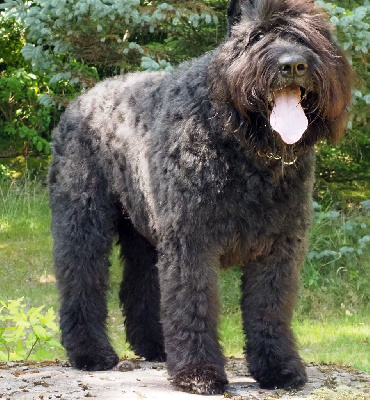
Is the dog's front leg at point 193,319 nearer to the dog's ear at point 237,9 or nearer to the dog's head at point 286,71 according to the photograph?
the dog's head at point 286,71

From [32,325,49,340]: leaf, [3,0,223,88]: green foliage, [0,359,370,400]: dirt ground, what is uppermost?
[3,0,223,88]: green foliage

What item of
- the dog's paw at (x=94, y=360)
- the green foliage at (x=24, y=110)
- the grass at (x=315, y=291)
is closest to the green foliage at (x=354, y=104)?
the grass at (x=315, y=291)

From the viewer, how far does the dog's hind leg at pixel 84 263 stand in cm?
541

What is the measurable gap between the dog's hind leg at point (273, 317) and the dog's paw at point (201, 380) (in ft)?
1.18

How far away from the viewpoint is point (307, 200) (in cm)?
475

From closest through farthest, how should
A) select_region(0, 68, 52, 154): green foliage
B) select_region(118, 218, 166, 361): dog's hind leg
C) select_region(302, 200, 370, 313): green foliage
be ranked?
1. select_region(118, 218, 166, 361): dog's hind leg
2. select_region(302, 200, 370, 313): green foliage
3. select_region(0, 68, 52, 154): green foliage

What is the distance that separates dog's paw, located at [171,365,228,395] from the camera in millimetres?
4555

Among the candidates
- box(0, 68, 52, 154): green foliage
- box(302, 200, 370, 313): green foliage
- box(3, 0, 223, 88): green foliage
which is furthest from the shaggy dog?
box(0, 68, 52, 154): green foliage

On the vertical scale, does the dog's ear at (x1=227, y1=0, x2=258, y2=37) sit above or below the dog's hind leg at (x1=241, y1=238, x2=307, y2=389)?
above

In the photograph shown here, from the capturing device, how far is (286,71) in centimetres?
409

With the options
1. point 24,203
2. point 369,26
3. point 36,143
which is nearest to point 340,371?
point 369,26

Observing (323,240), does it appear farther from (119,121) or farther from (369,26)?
(119,121)

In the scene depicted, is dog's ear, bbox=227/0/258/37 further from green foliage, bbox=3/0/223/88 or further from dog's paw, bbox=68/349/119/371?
green foliage, bbox=3/0/223/88

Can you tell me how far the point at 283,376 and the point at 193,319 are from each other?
0.67 metres
